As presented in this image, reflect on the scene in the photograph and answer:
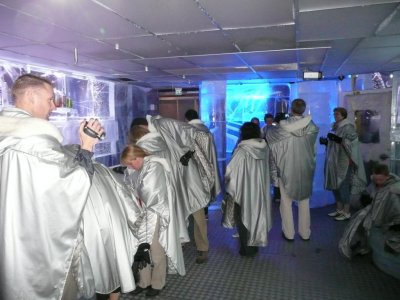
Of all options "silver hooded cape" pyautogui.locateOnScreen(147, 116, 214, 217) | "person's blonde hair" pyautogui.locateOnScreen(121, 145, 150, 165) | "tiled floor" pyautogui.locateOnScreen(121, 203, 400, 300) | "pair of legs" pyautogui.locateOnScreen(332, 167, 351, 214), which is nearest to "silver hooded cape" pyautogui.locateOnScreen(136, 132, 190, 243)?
"silver hooded cape" pyautogui.locateOnScreen(147, 116, 214, 217)

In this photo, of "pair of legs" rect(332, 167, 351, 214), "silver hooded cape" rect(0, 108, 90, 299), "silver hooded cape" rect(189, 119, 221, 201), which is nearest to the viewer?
"silver hooded cape" rect(0, 108, 90, 299)

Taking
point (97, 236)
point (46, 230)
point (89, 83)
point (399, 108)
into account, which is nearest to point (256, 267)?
point (97, 236)

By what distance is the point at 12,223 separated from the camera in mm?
1348

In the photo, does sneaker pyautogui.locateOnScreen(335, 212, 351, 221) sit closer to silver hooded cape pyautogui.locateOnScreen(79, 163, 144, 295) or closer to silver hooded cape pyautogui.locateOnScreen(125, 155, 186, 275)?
silver hooded cape pyautogui.locateOnScreen(125, 155, 186, 275)

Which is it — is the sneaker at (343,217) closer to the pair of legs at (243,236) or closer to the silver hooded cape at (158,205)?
the pair of legs at (243,236)

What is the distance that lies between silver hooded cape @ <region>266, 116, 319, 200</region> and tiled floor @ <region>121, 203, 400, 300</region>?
64cm

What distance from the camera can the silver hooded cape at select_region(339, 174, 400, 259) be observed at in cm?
265

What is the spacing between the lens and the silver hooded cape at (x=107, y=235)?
1.58m

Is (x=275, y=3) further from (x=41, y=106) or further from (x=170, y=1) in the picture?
(x=41, y=106)

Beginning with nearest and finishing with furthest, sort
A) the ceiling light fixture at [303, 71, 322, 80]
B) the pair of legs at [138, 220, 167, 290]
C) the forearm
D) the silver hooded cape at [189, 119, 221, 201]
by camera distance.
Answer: the forearm < the pair of legs at [138, 220, 167, 290] < the silver hooded cape at [189, 119, 221, 201] < the ceiling light fixture at [303, 71, 322, 80]

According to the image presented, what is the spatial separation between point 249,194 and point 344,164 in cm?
173

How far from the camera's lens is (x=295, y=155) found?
140 inches

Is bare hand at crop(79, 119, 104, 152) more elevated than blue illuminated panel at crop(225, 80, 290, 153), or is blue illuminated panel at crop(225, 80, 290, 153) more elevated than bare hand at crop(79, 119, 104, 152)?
blue illuminated panel at crop(225, 80, 290, 153)

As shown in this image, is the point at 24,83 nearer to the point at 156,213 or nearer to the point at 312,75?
the point at 156,213
